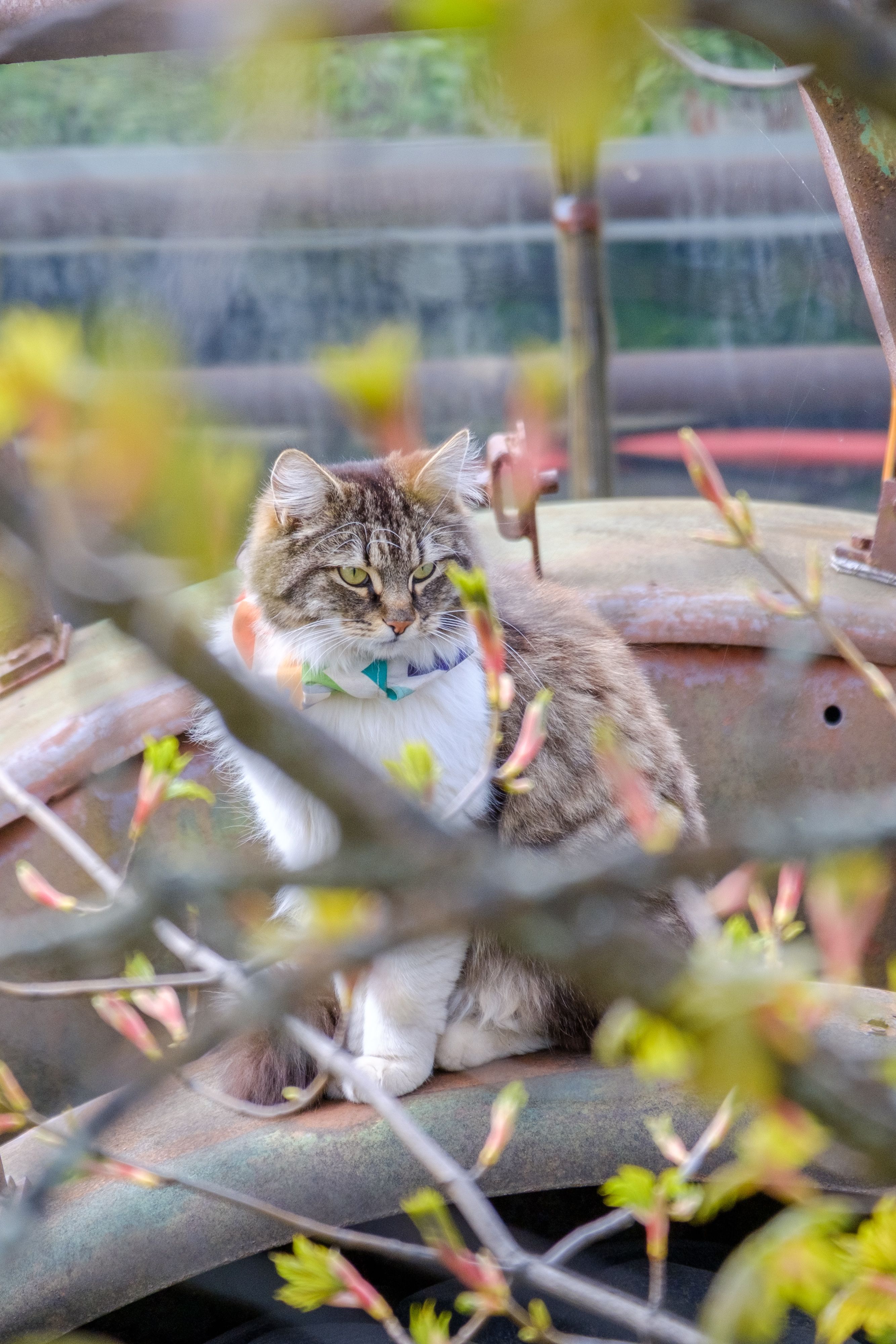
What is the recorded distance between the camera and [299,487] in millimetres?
1693

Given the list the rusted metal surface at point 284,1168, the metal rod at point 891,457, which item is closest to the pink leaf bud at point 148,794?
the rusted metal surface at point 284,1168

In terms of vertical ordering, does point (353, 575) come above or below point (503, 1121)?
above

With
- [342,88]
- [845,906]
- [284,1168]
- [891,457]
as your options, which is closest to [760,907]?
[845,906]

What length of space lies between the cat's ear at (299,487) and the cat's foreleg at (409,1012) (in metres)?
0.66

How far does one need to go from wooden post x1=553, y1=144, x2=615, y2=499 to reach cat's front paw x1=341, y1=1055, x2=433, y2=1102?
1.92 meters

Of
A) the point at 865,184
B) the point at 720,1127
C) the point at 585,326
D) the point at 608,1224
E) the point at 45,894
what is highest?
the point at 865,184

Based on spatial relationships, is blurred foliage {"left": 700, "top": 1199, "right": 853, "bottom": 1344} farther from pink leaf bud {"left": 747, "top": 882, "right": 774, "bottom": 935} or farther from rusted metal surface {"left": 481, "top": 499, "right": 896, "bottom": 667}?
rusted metal surface {"left": 481, "top": 499, "right": 896, "bottom": 667}

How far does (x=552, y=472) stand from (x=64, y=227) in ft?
5.90

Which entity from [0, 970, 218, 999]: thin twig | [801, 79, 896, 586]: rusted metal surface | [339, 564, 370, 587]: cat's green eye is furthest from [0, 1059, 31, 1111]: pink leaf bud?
[801, 79, 896, 586]: rusted metal surface

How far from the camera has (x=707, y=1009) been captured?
0.42 m

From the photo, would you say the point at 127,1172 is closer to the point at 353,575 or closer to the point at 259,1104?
the point at 259,1104

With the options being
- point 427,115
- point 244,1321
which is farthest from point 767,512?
point 244,1321

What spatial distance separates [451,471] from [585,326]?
169cm

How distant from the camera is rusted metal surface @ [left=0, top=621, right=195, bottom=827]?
1732 millimetres
